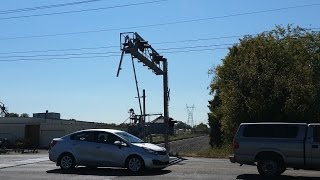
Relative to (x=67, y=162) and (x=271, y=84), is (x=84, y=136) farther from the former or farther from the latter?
(x=271, y=84)

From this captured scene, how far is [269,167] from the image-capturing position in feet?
53.2

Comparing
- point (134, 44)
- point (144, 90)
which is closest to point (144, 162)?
point (134, 44)

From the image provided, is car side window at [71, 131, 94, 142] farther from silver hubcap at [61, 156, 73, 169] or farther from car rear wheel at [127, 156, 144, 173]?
car rear wheel at [127, 156, 144, 173]

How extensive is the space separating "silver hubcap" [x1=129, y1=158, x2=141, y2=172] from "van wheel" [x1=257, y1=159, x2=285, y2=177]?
13.7 feet

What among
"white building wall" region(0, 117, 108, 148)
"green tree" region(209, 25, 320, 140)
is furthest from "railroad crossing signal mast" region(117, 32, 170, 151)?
"white building wall" region(0, 117, 108, 148)

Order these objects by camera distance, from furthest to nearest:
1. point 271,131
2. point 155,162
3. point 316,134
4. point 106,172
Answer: point 106,172 < point 155,162 < point 271,131 < point 316,134

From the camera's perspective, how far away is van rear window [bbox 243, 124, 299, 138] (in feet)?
53.1

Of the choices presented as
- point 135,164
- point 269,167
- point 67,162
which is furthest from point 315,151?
point 67,162

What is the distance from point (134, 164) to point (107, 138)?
5.04 ft

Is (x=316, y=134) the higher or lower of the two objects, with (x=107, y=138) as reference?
higher

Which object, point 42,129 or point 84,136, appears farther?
point 42,129

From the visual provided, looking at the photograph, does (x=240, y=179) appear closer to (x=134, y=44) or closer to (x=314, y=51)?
(x=134, y=44)

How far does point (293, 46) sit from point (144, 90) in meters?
12.0

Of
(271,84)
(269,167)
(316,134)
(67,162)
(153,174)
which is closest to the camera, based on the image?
(316,134)
